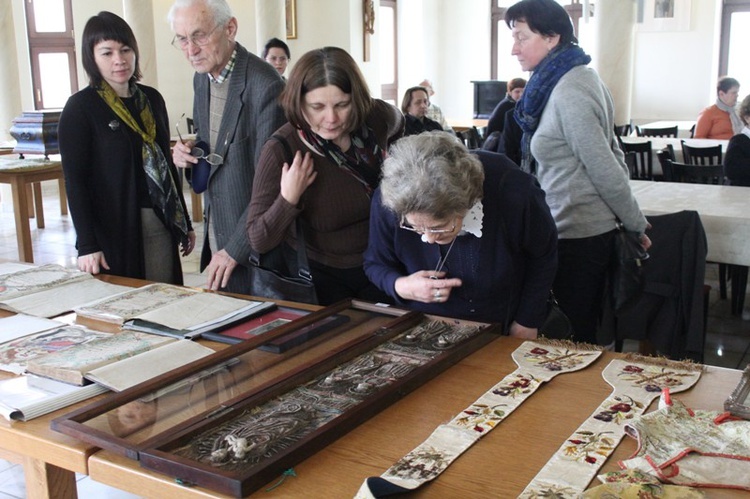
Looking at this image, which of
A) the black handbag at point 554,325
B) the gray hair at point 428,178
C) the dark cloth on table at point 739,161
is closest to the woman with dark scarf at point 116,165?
the gray hair at point 428,178

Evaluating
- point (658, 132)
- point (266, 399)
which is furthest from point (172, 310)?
point (658, 132)

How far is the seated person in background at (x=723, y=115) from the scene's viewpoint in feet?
25.6

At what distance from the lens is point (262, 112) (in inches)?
111

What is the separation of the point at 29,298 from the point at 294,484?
1478 millimetres

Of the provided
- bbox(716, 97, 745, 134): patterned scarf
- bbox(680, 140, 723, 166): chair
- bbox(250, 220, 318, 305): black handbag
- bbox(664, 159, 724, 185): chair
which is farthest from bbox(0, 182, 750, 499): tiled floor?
bbox(716, 97, 745, 134): patterned scarf

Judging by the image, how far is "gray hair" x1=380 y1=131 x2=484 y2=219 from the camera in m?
1.94

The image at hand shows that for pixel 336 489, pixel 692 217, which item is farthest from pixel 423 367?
pixel 692 217

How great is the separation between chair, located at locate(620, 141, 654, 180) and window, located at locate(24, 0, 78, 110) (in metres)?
7.89

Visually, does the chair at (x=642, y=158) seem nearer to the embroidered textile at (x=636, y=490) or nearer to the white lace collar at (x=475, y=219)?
the white lace collar at (x=475, y=219)

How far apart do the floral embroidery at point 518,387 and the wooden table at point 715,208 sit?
2421mm

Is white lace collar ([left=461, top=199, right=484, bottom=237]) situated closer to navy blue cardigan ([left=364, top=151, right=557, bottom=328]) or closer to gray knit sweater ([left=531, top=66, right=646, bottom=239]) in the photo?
navy blue cardigan ([left=364, top=151, right=557, bottom=328])

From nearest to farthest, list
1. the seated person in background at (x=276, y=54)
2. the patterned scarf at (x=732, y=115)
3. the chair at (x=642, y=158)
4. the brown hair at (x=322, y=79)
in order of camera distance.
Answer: the brown hair at (x=322, y=79) → the seated person in background at (x=276, y=54) → the chair at (x=642, y=158) → the patterned scarf at (x=732, y=115)

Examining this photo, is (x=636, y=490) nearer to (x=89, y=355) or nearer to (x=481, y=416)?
(x=481, y=416)

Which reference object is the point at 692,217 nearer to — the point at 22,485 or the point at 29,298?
the point at 29,298
